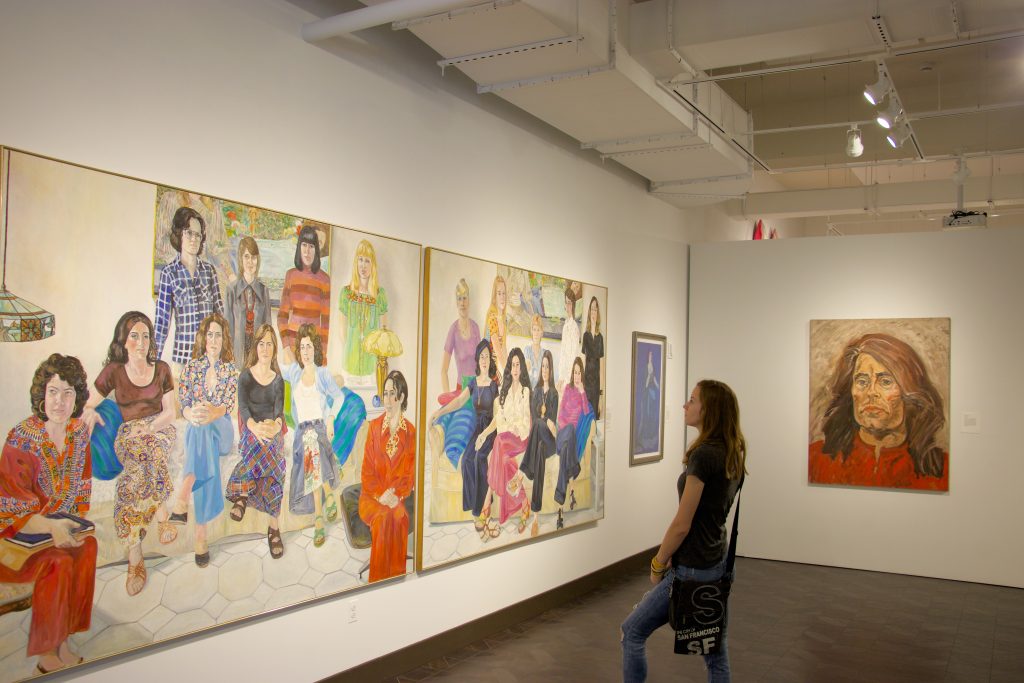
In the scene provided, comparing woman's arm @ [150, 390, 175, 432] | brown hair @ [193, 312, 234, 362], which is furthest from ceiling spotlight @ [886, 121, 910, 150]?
woman's arm @ [150, 390, 175, 432]

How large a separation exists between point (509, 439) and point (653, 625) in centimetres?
288

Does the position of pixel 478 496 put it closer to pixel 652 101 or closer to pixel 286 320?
pixel 286 320

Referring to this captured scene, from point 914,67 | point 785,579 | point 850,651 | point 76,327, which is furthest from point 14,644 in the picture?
point 914,67

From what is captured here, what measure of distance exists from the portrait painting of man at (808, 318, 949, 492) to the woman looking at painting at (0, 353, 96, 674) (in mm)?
7869

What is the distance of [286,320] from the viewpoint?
186 inches

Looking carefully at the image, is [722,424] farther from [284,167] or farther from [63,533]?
[63,533]

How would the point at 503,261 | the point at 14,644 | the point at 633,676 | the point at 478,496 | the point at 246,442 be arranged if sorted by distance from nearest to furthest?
the point at 14,644
the point at 633,676
the point at 246,442
the point at 478,496
the point at 503,261

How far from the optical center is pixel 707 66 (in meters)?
6.62

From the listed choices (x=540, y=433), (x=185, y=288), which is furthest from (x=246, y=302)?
(x=540, y=433)

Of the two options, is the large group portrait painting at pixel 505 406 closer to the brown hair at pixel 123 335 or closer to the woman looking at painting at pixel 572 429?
the woman looking at painting at pixel 572 429

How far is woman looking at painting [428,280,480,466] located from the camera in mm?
6039

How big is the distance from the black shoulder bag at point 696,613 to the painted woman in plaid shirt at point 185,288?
8.25 feet

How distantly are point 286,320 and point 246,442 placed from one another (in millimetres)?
683

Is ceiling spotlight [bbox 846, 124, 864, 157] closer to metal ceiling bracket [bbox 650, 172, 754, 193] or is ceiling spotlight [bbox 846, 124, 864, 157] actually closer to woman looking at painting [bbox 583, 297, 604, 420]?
metal ceiling bracket [bbox 650, 172, 754, 193]
